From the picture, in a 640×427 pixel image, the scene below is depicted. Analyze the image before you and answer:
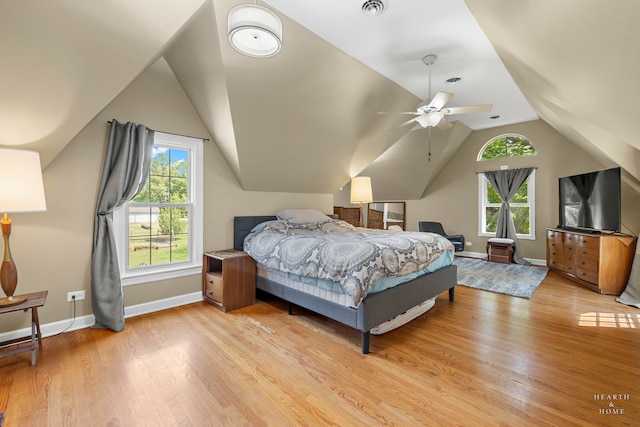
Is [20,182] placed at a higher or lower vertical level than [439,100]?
lower

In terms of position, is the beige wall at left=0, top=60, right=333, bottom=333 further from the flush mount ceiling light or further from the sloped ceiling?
the flush mount ceiling light

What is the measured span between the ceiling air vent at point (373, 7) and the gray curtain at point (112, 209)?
244 centimetres

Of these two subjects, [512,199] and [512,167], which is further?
[512,199]

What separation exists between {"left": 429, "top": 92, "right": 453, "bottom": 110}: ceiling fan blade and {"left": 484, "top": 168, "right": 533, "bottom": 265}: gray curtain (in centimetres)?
382

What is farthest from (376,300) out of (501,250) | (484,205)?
(484,205)

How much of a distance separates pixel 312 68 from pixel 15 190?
2662mm

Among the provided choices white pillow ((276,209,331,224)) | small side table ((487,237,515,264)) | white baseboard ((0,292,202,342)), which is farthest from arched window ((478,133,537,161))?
white baseboard ((0,292,202,342))

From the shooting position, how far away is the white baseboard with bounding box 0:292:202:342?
8.03ft

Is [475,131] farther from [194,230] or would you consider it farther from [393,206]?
[194,230]

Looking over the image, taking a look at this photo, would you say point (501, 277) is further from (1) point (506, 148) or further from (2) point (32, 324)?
(2) point (32, 324)

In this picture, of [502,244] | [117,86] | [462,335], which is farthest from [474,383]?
[502,244]

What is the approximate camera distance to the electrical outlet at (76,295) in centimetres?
265

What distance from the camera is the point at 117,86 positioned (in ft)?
7.45

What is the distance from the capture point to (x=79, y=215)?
270cm
